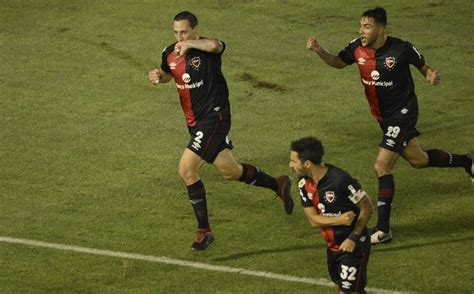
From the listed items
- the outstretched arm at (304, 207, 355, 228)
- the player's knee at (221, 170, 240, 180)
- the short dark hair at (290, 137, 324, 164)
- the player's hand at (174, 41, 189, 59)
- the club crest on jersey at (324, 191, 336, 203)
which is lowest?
the player's knee at (221, 170, 240, 180)

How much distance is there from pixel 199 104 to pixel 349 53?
204 cm

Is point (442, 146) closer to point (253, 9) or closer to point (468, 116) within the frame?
point (468, 116)

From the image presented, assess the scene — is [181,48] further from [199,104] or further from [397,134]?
[397,134]

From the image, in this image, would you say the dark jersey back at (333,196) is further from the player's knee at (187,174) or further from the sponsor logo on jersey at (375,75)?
the sponsor logo on jersey at (375,75)

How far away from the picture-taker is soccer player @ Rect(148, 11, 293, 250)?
1445 cm

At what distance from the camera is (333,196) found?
1196 cm

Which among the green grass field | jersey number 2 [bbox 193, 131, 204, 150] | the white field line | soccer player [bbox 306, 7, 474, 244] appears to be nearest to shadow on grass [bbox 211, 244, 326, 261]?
the green grass field

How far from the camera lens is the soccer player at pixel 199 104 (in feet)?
47.4

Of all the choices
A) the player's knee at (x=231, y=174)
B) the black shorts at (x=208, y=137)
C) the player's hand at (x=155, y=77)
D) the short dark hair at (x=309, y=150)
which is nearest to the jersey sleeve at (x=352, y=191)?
the short dark hair at (x=309, y=150)

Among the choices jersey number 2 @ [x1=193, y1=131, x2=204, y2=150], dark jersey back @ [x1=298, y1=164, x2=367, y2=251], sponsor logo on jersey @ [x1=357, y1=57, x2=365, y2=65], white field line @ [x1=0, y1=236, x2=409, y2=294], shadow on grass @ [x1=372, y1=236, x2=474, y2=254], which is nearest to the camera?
dark jersey back @ [x1=298, y1=164, x2=367, y2=251]

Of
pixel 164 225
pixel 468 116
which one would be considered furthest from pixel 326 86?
pixel 164 225

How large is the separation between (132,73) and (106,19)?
3.37m

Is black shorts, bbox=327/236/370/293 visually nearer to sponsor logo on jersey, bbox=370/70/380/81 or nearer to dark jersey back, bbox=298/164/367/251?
dark jersey back, bbox=298/164/367/251

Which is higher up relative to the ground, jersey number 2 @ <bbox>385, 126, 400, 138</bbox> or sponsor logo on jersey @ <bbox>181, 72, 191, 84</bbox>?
sponsor logo on jersey @ <bbox>181, 72, 191, 84</bbox>
